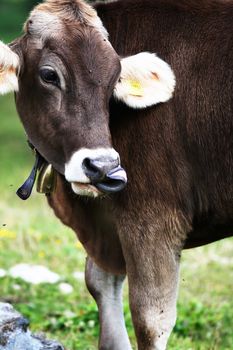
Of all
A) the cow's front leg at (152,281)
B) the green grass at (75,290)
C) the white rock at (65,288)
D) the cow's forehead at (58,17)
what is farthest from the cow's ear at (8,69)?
the white rock at (65,288)

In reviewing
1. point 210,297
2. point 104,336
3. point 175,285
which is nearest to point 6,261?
point 210,297

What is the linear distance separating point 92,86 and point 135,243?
3.10ft

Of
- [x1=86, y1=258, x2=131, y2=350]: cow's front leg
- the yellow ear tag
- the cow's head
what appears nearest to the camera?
the cow's head

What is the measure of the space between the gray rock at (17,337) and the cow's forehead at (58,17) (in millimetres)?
1647

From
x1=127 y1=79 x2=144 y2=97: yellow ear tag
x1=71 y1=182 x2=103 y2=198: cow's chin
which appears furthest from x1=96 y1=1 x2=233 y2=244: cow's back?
x1=71 y1=182 x2=103 y2=198: cow's chin

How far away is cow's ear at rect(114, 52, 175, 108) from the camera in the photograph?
18.4ft

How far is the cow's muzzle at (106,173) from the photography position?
5160mm

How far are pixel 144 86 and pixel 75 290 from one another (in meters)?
3.30

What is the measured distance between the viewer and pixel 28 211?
12617mm

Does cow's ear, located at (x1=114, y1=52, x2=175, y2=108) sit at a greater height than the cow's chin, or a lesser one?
greater

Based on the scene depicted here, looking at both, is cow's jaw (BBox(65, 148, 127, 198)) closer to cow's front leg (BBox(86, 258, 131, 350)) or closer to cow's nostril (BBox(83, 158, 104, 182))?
cow's nostril (BBox(83, 158, 104, 182))

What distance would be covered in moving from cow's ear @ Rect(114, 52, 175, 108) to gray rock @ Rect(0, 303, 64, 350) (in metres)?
1.43

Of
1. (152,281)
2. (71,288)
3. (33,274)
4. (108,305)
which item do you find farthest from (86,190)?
(71,288)

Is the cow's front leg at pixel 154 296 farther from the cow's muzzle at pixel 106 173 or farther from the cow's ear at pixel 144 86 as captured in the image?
the cow's ear at pixel 144 86
